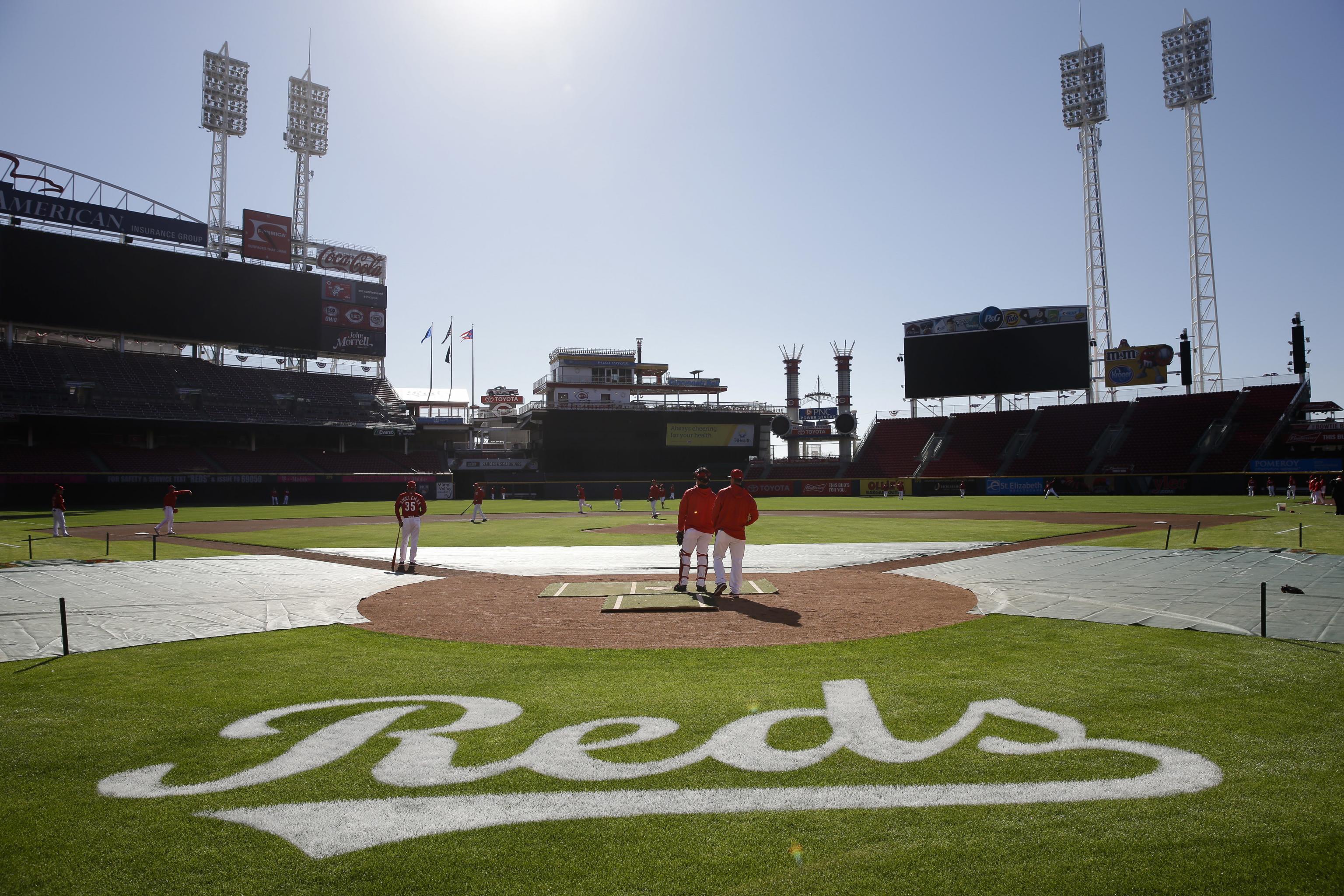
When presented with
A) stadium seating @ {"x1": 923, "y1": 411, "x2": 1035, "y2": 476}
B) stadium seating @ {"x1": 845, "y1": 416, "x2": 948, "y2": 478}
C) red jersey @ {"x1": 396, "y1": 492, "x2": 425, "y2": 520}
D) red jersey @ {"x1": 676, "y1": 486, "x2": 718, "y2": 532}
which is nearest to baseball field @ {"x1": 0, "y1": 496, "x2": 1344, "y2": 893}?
red jersey @ {"x1": 676, "y1": 486, "x2": 718, "y2": 532}

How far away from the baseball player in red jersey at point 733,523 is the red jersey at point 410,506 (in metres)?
7.76

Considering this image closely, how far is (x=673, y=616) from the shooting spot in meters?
10.8

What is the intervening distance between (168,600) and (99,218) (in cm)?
5999

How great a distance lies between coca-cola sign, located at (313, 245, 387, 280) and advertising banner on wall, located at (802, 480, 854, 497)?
44.4 meters

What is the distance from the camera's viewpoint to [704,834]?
13.1 ft

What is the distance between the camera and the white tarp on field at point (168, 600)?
927 cm

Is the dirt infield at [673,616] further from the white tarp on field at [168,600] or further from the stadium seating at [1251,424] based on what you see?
the stadium seating at [1251,424]

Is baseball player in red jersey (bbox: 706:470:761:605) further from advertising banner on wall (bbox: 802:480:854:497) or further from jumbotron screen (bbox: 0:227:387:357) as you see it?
jumbotron screen (bbox: 0:227:387:357)

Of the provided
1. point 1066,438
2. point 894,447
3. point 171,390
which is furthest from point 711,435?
point 171,390

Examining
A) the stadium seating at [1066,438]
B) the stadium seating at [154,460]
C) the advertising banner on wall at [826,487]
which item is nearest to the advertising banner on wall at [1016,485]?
the stadium seating at [1066,438]

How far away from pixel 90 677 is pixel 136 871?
4688mm

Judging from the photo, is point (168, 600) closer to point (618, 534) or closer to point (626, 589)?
point (626, 589)

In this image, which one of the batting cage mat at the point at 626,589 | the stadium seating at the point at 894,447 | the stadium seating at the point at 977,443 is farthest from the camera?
the stadium seating at the point at 894,447

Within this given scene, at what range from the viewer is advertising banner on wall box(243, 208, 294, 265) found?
2493 inches
